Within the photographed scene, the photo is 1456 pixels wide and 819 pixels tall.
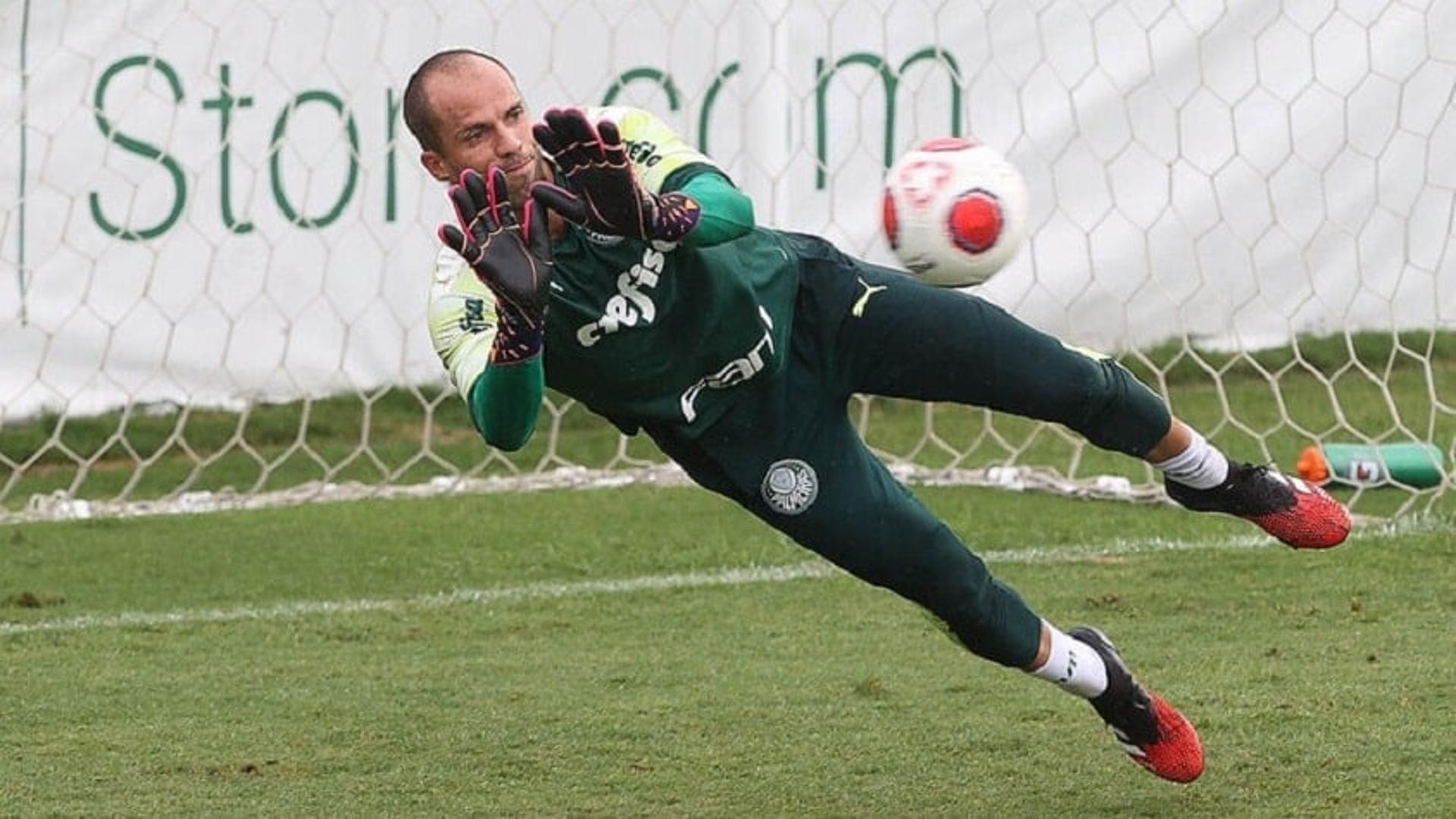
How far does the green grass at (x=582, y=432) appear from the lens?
995 centimetres

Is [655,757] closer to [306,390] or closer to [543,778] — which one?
[543,778]

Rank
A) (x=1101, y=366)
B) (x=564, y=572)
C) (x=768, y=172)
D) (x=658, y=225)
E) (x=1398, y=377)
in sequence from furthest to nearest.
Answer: (x=1398, y=377) → (x=768, y=172) → (x=564, y=572) → (x=1101, y=366) → (x=658, y=225)

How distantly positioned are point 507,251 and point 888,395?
136cm

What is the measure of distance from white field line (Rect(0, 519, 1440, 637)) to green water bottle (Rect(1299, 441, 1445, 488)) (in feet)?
2.05

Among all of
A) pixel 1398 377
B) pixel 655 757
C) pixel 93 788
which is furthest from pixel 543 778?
pixel 1398 377

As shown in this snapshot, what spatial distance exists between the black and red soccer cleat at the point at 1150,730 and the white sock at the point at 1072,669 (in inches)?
1.0

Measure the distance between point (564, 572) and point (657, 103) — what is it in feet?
8.06

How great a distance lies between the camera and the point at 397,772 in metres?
5.55

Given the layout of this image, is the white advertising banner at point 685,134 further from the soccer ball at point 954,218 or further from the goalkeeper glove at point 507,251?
the goalkeeper glove at point 507,251

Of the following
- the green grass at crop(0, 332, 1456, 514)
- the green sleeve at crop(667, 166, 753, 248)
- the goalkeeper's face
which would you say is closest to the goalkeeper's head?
the goalkeeper's face

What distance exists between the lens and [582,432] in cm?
1072

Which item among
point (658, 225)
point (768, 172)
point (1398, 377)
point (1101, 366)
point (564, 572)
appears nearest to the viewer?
point (658, 225)

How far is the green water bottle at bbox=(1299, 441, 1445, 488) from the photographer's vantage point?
29.5 feet

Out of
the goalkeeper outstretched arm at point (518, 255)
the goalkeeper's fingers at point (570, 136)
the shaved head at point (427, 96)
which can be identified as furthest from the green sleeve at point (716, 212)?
the shaved head at point (427, 96)
